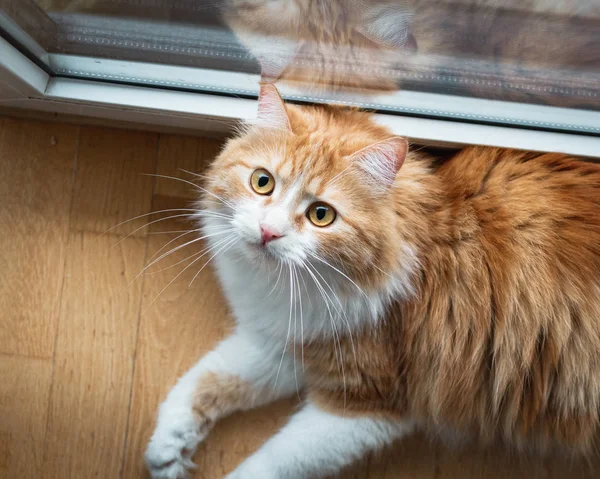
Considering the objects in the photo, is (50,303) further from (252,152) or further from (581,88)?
(581,88)

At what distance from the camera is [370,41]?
1114mm

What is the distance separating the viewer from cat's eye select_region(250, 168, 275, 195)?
104 centimetres

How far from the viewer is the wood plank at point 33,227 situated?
139 cm

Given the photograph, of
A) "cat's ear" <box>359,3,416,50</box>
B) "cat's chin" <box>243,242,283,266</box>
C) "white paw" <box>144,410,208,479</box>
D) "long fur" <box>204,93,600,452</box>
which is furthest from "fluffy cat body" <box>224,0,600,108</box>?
"white paw" <box>144,410,208,479</box>

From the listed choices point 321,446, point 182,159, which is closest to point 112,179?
point 182,159

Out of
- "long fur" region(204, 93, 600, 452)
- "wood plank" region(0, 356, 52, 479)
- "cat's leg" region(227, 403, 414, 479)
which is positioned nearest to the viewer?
"long fur" region(204, 93, 600, 452)

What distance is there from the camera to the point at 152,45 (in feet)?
3.98

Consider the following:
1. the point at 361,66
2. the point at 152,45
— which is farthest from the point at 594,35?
the point at 152,45

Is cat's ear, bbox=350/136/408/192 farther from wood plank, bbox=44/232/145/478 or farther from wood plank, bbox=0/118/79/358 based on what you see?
wood plank, bbox=0/118/79/358

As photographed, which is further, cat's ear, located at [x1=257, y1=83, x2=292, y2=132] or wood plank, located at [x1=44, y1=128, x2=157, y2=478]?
wood plank, located at [x1=44, y1=128, x2=157, y2=478]

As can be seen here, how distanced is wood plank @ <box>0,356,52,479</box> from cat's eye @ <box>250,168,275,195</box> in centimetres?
72

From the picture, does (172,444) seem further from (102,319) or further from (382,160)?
(382,160)

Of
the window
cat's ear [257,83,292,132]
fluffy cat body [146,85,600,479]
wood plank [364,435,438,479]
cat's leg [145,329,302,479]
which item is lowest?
wood plank [364,435,438,479]

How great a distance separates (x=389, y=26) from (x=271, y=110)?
0.87 feet
